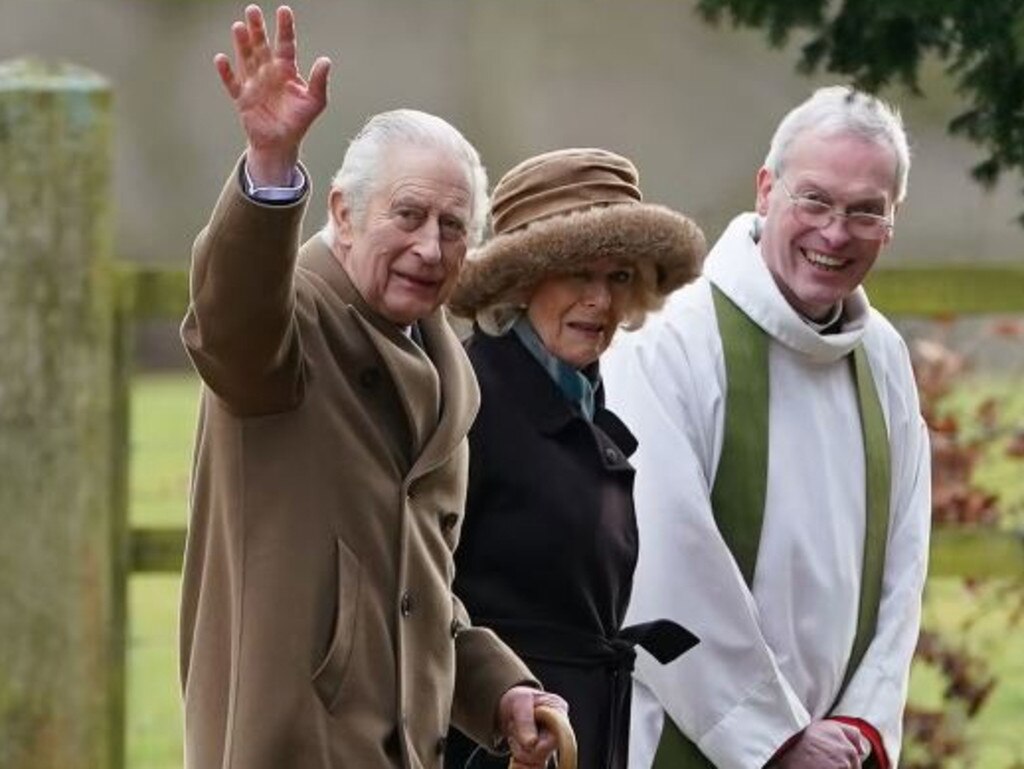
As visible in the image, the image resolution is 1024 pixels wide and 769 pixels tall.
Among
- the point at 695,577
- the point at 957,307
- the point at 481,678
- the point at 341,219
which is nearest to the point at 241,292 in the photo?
the point at 341,219

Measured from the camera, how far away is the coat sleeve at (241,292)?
4375mm

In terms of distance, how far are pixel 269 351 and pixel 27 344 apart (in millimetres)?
2559

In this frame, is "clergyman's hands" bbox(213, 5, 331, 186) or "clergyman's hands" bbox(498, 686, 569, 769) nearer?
"clergyman's hands" bbox(213, 5, 331, 186)

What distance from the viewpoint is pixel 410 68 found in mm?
12961

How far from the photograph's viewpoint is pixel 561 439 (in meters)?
5.43

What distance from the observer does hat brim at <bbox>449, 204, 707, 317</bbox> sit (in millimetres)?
5422

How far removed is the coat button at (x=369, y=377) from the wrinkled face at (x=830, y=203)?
1.31 m

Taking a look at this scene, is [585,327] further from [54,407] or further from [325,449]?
[54,407]

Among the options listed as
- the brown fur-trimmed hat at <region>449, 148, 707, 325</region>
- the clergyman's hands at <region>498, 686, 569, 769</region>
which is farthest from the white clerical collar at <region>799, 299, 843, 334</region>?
the clergyman's hands at <region>498, 686, 569, 769</region>

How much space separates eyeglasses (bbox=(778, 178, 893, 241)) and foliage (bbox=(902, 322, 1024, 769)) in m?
2.30

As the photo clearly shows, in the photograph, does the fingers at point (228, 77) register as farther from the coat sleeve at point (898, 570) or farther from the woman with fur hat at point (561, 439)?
the coat sleeve at point (898, 570)

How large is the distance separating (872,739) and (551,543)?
33.5 inches

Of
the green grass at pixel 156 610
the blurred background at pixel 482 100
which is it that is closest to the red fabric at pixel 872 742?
the green grass at pixel 156 610

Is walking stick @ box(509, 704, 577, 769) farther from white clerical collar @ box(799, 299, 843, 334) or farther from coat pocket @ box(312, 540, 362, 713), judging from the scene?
white clerical collar @ box(799, 299, 843, 334)
